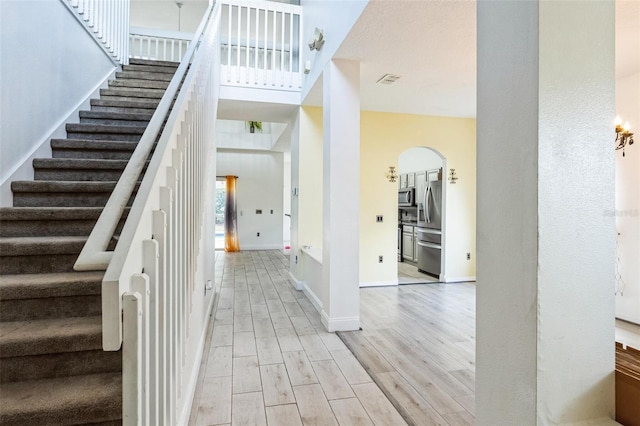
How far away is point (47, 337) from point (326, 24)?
136 inches

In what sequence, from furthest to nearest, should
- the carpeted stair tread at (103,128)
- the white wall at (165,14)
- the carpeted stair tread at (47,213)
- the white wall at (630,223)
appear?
the white wall at (165,14)
the white wall at (630,223)
the carpeted stair tread at (103,128)
the carpeted stair tread at (47,213)

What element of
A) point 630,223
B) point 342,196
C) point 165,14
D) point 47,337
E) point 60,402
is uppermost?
point 165,14

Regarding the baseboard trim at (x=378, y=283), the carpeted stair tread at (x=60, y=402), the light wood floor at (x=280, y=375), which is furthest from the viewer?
the baseboard trim at (x=378, y=283)

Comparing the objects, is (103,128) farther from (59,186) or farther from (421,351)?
(421,351)

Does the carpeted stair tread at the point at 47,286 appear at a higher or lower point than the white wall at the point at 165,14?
lower

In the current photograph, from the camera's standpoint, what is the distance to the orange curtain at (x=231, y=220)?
345 inches

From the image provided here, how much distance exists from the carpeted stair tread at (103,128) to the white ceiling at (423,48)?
Result: 2046mm

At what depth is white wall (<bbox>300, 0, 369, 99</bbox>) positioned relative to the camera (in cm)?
267

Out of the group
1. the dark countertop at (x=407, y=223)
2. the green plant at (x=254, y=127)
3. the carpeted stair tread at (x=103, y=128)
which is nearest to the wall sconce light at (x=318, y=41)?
the carpeted stair tread at (x=103, y=128)

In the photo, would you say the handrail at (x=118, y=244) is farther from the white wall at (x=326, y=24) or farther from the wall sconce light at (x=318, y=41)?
the wall sconce light at (x=318, y=41)

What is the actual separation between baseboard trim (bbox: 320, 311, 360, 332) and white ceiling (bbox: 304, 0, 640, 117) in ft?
8.44

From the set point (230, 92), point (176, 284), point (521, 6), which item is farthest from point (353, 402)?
point (230, 92)

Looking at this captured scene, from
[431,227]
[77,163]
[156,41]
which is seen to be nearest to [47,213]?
[77,163]

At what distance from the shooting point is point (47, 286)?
1699 mm
